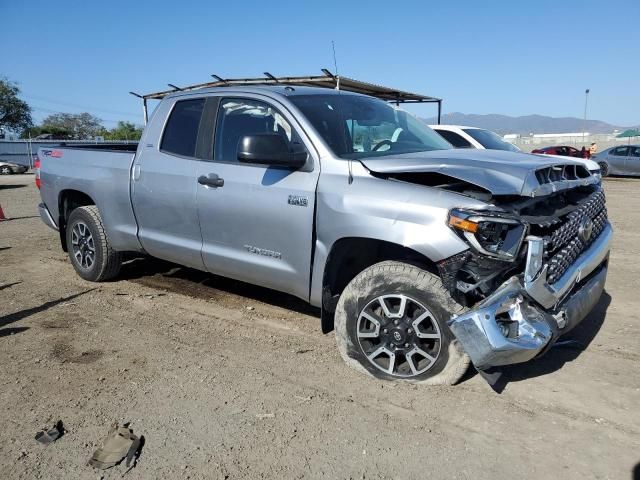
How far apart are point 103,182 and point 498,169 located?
12.6ft

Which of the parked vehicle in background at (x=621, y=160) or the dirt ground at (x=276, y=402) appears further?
the parked vehicle in background at (x=621, y=160)

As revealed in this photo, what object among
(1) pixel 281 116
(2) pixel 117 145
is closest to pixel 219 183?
(1) pixel 281 116

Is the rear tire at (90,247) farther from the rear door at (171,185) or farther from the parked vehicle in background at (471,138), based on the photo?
the parked vehicle in background at (471,138)

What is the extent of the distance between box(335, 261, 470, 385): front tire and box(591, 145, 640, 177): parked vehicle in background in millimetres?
21158

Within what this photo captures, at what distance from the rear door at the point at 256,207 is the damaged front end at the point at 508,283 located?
1.15 meters

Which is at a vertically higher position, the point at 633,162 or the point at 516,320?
the point at 633,162

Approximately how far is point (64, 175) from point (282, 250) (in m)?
3.18

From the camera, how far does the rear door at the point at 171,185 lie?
461 cm

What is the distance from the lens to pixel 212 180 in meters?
4.36

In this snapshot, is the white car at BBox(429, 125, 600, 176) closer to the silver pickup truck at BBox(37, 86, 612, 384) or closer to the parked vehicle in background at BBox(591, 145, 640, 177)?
the silver pickup truck at BBox(37, 86, 612, 384)

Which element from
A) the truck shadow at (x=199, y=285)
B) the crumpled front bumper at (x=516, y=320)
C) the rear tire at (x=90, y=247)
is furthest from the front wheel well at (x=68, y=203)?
the crumpled front bumper at (x=516, y=320)

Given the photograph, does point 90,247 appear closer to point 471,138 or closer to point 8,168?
point 471,138

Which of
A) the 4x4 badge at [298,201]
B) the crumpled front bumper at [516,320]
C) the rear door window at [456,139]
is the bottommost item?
the crumpled front bumper at [516,320]

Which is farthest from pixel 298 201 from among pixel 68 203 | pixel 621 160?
pixel 621 160
